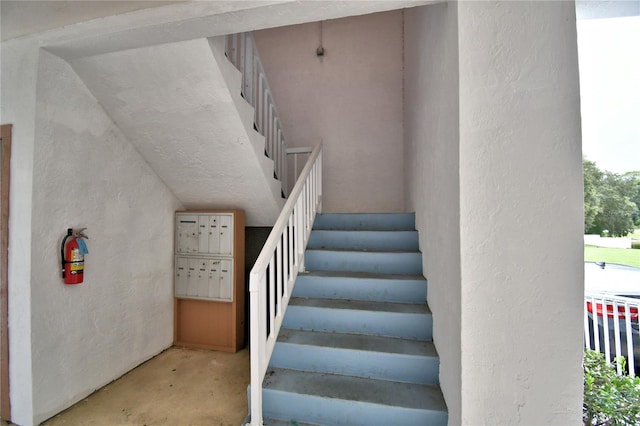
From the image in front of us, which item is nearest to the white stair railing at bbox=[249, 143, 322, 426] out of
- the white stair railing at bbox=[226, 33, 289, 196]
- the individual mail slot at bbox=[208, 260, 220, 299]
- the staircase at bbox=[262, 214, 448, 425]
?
the staircase at bbox=[262, 214, 448, 425]

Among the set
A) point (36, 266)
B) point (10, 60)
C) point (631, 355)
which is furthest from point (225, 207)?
point (631, 355)

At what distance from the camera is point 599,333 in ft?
6.77

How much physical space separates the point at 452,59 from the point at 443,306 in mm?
1255

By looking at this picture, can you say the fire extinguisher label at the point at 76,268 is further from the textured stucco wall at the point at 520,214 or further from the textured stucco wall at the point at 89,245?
the textured stucco wall at the point at 520,214

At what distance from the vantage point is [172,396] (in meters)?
2.02

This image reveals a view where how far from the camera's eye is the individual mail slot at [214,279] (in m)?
2.74

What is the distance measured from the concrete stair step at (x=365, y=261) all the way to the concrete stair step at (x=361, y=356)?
59 centimetres

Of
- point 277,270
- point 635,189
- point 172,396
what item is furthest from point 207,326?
point 635,189

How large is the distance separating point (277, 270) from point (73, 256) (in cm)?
142

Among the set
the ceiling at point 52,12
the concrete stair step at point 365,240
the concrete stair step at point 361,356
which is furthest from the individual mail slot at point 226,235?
the ceiling at point 52,12

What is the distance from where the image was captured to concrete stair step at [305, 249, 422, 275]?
2.22 metres

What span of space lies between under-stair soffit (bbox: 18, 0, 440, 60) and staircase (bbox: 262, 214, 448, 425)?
1704 mm

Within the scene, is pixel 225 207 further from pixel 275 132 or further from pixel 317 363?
pixel 317 363

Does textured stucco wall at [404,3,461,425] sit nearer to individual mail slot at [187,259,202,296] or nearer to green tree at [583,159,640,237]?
green tree at [583,159,640,237]
